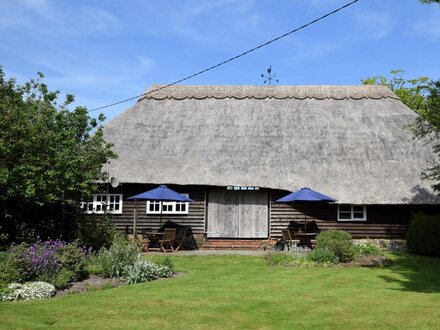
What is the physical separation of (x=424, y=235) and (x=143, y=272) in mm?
11654

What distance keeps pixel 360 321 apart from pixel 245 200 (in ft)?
46.1

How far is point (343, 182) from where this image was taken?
70.0 ft

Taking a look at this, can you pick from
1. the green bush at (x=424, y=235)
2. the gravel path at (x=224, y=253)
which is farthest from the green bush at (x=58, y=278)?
the green bush at (x=424, y=235)

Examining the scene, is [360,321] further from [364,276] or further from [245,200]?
[245,200]

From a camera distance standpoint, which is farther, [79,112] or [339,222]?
[339,222]

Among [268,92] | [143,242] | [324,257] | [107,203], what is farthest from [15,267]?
[268,92]

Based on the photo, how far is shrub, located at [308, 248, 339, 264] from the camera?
52.3 ft

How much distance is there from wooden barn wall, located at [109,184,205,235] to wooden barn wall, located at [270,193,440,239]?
3356 millimetres

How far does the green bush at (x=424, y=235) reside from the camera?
59.8 feet

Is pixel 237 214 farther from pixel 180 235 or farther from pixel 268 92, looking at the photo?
pixel 268 92

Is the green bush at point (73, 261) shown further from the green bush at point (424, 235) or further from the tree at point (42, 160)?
the green bush at point (424, 235)

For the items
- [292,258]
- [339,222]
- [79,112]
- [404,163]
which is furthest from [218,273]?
[404,163]

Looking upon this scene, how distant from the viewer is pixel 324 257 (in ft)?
52.5

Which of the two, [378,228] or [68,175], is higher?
[68,175]
